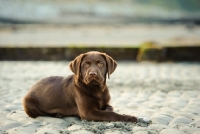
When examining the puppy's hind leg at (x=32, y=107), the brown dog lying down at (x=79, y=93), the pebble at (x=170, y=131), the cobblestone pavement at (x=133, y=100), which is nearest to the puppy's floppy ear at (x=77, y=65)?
the brown dog lying down at (x=79, y=93)

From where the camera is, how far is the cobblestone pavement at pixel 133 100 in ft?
16.0

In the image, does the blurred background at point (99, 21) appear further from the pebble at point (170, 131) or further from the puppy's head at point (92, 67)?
the pebble at point (170, 131)

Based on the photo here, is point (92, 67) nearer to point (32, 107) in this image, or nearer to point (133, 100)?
point (32, 107)

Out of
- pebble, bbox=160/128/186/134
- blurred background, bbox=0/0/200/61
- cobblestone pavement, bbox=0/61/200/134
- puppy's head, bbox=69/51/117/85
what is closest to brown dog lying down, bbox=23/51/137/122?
puppy's head, bbox=69/51/117/85

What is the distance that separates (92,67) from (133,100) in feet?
6.73

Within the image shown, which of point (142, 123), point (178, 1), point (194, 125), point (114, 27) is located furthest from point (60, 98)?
point (178, 1)

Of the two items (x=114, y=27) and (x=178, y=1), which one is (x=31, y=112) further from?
(x=178, y=1)

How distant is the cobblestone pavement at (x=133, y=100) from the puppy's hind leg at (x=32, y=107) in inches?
4.8

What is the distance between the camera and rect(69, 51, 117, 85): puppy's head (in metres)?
5.38

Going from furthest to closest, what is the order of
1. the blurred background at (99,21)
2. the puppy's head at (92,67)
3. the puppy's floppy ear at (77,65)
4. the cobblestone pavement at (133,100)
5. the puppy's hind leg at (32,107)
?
the blurred background at (99,21), the puppy's hind leg at (32,107), the puppy's floppy ear at (77,65), the puppy's head at (92,67), the cobblestone pavement at (133,100)

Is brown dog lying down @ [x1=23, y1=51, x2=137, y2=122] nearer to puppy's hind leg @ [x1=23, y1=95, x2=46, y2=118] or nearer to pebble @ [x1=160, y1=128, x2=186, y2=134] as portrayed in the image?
puppy's hind leg @ [x1=23, y1=95, x2=46, y2=118]

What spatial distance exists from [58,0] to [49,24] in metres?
12.0

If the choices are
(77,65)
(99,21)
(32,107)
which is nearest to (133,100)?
(77,65)

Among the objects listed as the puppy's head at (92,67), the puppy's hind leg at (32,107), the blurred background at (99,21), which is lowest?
the puppy's hind leg at (32,107)
